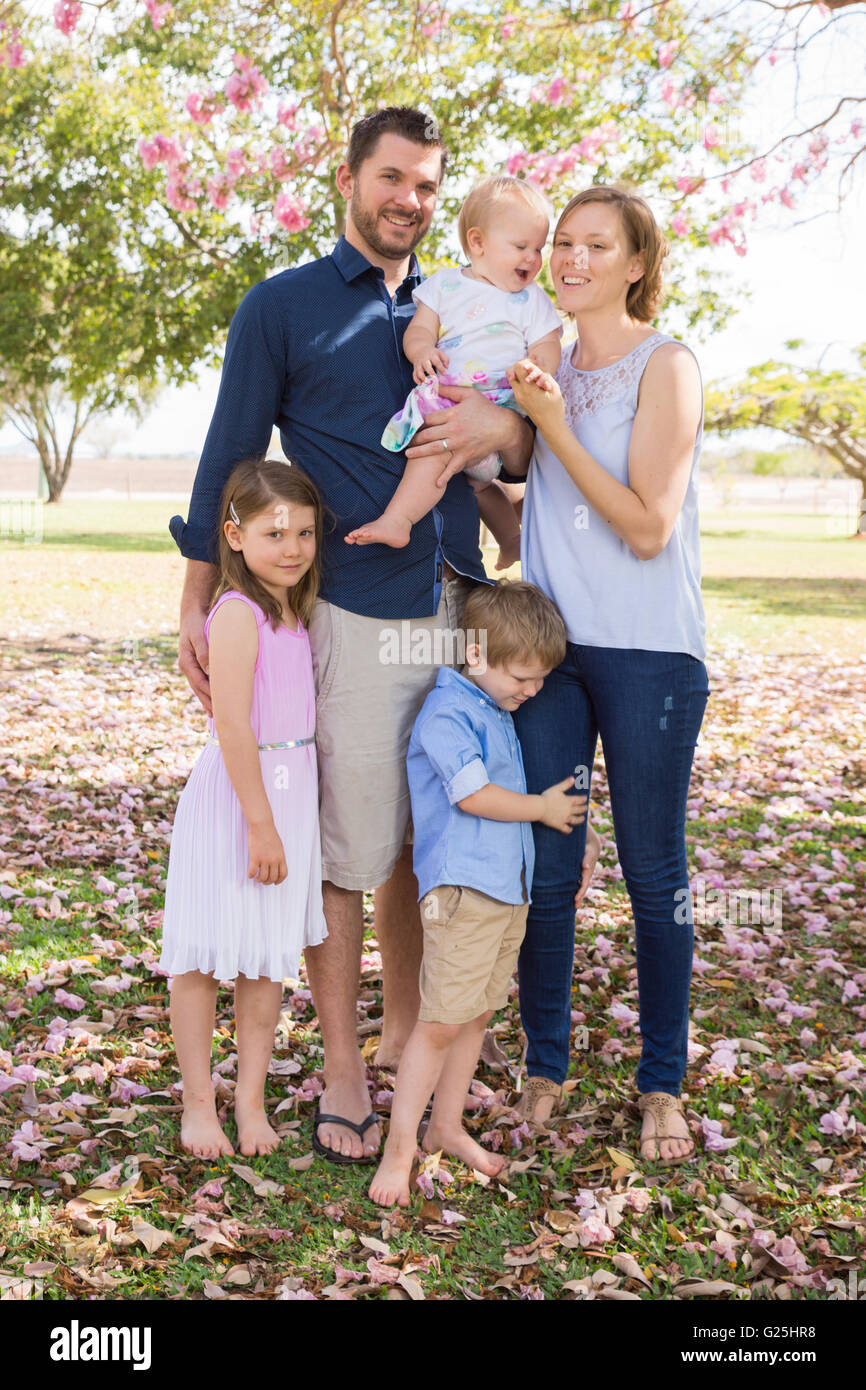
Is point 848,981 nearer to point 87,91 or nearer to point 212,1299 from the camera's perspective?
point 212,1299

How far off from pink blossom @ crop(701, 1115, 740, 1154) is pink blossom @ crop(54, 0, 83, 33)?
584 cm

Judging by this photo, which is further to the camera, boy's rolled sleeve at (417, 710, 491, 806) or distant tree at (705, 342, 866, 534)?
distant tree at (705, 342, 866, 534)

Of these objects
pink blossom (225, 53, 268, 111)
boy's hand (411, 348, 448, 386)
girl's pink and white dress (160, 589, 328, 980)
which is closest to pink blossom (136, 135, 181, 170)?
pink blossom (225, 53, 268, 111)

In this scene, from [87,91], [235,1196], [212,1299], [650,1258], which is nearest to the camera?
[212,1299]

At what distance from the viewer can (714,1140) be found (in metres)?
3.02

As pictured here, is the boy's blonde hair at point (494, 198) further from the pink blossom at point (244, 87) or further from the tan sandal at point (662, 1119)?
the pink blossom at point (244, 87)

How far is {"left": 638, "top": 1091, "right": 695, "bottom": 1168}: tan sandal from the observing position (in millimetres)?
2953

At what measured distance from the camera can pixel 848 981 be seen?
4.12m

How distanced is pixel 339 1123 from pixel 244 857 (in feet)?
2.56

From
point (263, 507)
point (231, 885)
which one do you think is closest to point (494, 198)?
point (263, 507)

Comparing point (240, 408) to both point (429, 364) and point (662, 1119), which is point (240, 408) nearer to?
point (429, 364)

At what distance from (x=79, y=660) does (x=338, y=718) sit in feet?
24.1

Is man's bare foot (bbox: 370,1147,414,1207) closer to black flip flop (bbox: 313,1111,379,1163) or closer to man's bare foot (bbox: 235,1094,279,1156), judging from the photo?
black flip flop (bbox: 313,1111,379,1163)

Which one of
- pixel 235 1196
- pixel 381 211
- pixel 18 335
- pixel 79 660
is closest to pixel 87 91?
pixel 18 335
